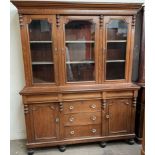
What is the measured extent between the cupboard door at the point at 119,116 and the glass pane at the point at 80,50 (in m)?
0.48

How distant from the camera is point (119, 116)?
225 centimetres

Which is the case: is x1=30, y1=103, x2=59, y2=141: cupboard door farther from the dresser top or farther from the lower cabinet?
the dresser top

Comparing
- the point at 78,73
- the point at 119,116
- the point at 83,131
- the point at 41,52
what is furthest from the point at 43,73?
the point at 119,116

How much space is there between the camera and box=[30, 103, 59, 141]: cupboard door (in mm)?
2094

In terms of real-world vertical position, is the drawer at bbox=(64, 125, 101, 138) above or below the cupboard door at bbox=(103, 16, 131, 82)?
below

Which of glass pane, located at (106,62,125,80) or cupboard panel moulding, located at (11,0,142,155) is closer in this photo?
cupboard panel moulding, located at (11,0,142,155)

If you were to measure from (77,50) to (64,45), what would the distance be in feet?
0.74

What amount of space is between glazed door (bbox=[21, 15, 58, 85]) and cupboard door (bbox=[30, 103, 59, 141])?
0.33 meters

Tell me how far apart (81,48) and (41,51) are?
1.74 ft

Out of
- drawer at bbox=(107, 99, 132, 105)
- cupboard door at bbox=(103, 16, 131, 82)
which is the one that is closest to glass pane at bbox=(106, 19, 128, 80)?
cupboard door at bbox=(103, 16, 131, 82)

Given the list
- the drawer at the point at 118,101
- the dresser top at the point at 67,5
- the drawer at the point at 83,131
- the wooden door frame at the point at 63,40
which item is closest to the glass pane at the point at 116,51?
the wooden door frame at the point at 63,40

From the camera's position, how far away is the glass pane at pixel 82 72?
2156 mm

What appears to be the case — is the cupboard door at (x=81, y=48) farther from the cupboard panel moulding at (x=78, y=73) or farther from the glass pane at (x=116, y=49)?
the glass pane at (x=116, y=49)

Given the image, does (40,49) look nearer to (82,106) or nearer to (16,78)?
(16,78)
